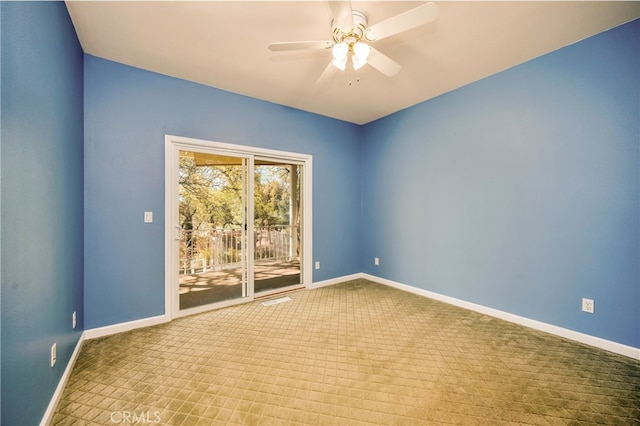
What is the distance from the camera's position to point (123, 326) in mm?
2559

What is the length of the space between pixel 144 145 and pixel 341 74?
92.5 inches

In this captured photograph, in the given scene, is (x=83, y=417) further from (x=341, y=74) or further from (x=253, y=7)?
(x=341, y=74)

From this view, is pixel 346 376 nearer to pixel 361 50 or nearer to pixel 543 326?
pixel 543 326

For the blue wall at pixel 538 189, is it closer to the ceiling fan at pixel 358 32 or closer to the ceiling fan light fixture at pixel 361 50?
the ceiling fan at pixel 358 32

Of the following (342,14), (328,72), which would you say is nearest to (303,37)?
(328,72)

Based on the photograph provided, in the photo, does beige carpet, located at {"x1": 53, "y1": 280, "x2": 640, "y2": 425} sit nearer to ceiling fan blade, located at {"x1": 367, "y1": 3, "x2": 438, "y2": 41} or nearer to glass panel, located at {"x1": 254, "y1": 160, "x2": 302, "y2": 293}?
glass panel, located at {"x1": 254, "y1": 160, "x2": 302, "y2": 293}

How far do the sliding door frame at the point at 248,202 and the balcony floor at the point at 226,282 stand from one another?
0.37m

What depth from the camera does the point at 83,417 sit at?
1.50 metres

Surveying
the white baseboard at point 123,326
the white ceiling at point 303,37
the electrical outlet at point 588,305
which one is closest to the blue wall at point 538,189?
the electrical outlet at point 588,305

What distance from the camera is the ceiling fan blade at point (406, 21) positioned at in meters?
1.47

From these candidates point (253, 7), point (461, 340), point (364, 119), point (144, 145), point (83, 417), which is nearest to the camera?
point (83, 417)

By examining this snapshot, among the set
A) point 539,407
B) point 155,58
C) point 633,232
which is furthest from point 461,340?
point 155,58

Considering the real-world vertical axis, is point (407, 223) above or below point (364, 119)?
below

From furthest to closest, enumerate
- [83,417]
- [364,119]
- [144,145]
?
[364,119]
[144,145]
[83,417]
